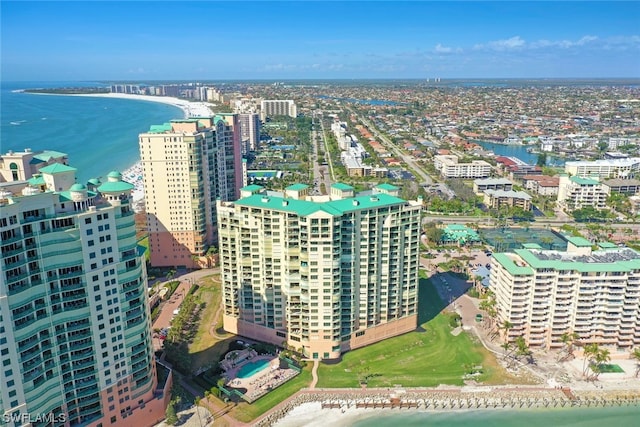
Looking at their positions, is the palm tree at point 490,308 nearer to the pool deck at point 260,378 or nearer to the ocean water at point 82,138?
the pool deck at point 260,378

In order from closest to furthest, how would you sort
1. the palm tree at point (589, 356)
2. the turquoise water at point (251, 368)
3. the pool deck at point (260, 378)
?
the pool deck at point (260, 378) < the palm tree at point (589, 356) < the turquoise water at point (251, 368)

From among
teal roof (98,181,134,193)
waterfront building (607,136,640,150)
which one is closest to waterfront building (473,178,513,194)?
waterfront building (607,136,640,150)

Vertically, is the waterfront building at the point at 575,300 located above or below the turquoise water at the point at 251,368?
above

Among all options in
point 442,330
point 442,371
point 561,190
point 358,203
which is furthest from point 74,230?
point 561,190

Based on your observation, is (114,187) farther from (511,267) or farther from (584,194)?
(584,194)

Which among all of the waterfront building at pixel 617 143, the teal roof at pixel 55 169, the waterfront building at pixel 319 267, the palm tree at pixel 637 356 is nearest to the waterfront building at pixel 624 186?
the waterfront building at pixel 617 143

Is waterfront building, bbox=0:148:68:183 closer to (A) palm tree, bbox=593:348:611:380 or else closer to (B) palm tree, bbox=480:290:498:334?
(B) palm tree, bbox=480:290:498:334
